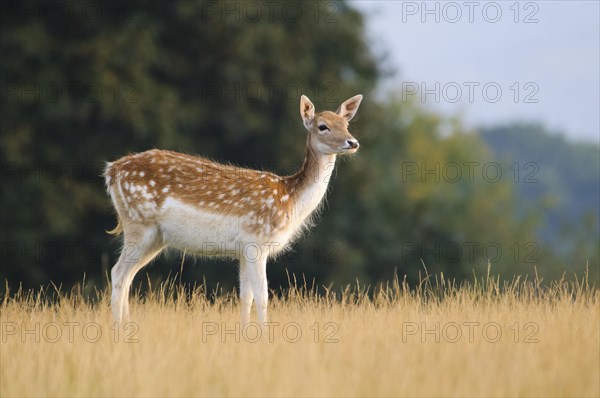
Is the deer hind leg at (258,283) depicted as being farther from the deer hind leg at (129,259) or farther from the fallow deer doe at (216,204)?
the deer hind leg at (129,259)

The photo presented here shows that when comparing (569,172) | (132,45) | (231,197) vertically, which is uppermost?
(132,45)

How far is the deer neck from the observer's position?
10000 mm

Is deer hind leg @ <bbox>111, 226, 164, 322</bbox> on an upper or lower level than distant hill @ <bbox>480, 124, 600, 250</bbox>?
upper

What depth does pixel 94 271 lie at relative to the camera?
1822 centimetres

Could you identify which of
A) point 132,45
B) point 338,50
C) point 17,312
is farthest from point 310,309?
point 338,50

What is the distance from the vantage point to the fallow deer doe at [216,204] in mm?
9633

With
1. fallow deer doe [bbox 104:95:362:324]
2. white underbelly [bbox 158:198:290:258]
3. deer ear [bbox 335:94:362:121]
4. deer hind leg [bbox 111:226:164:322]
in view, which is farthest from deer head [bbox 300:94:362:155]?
deer hind leg [bbox 111:226:164:322]

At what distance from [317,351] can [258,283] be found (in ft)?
6.15

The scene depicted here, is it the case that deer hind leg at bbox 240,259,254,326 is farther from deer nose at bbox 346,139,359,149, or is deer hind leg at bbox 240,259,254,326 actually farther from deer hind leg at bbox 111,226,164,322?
deer nose at bbox 346,139,359,149

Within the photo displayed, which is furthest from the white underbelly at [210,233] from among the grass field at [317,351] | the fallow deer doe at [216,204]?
the grass field at [317,351]

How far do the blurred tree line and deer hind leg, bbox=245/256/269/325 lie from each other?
4.50m

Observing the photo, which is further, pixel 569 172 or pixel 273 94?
pixel 569 172

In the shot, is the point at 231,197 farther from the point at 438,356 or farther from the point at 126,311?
the point at 438,356

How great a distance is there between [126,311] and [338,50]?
45.1 ft
